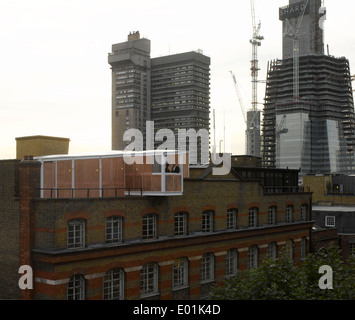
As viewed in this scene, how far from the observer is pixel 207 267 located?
32.9m

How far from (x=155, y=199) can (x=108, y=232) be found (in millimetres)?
3984

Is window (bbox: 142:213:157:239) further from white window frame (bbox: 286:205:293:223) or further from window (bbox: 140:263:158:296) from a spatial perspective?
white window frame (bbox: 286:205:293:223)

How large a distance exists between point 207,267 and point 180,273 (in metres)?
2.96

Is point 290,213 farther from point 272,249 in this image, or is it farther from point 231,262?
point 231,262

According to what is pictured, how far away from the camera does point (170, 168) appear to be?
1111 inches

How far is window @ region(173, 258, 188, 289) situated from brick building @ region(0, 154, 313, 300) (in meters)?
0.07

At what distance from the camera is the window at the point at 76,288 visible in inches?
958

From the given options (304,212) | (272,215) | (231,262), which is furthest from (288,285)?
(304,212)

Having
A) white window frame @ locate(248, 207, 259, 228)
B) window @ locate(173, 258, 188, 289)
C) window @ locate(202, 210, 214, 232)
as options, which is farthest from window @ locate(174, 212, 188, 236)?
white window frame @ locate(248, 207, 259, 228)

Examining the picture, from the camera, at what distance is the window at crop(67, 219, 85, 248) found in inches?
968

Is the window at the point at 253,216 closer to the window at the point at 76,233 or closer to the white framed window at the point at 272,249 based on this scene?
the white framed window at the point at 272,249

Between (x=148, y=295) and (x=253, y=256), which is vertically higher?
(x=253, y=256)

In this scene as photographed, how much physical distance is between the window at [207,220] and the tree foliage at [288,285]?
33.6 feet

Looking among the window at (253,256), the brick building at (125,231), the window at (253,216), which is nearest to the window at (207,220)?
the brick building at (125,231)
